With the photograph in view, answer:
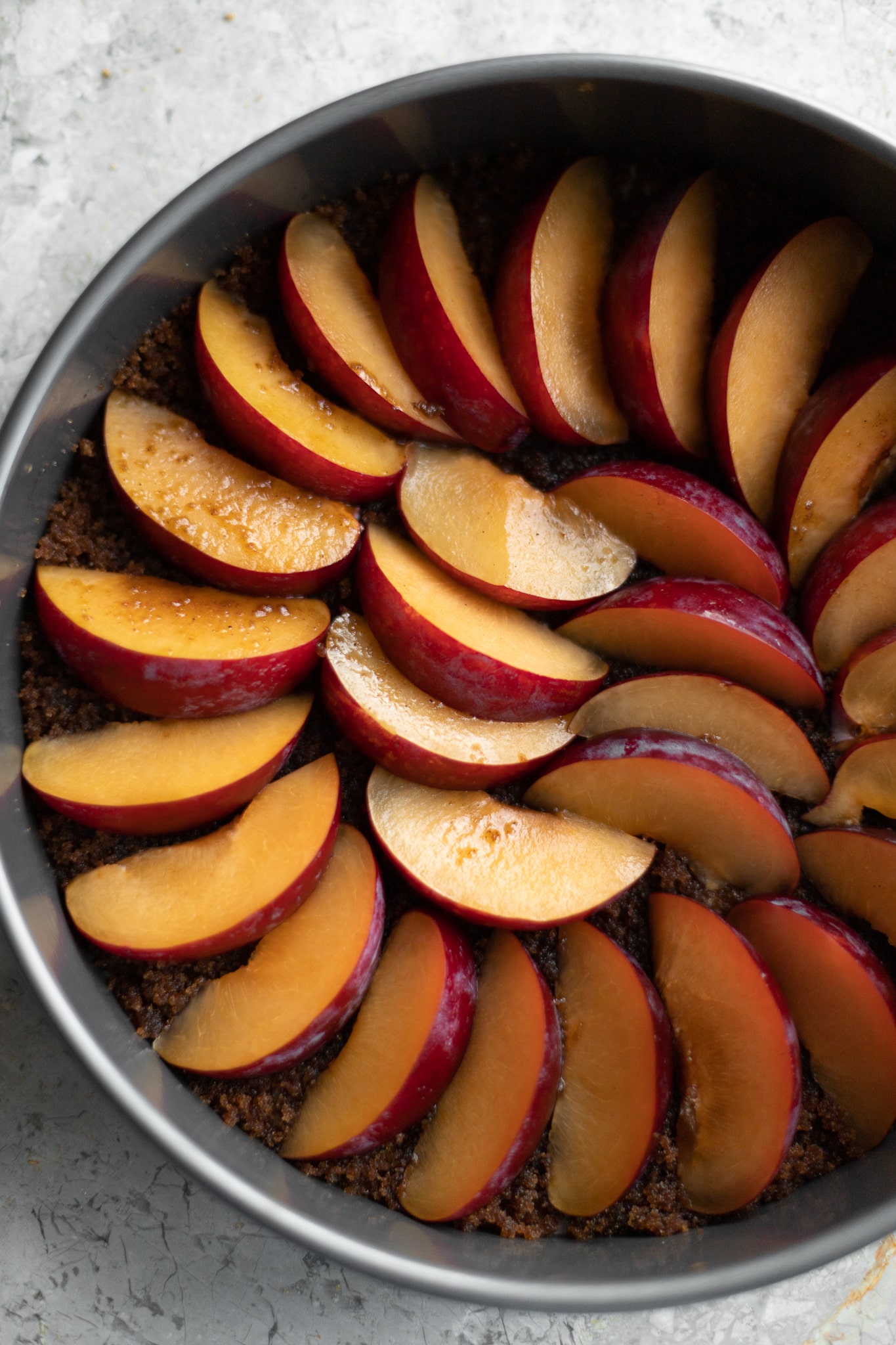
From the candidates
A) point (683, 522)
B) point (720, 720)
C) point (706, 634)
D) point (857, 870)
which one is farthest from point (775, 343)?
point (857, 870)

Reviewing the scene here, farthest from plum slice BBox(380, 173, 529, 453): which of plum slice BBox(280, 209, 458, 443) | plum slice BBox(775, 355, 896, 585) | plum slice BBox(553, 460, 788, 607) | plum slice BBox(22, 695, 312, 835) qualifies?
plum slice BBox(22, 695, 312, 835)

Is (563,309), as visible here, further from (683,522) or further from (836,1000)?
(836,1000)

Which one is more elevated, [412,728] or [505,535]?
[505,535]

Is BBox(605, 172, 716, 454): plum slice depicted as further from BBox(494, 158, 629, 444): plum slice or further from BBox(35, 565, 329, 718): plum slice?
BBox(35, 565, 329, 718): plum slice

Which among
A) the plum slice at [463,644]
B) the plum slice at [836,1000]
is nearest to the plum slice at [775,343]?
the plum slice at [463,644]

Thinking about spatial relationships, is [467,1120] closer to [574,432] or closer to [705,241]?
[574,432]

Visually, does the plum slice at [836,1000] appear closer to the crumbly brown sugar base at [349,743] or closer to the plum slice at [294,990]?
the crumbly brown sugar base at [349,743]
